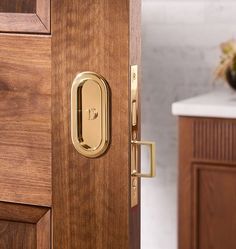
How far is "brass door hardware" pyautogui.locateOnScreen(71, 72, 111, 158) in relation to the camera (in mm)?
883

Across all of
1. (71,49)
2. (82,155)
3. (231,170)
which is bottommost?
(231,170)

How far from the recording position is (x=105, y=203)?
90 cm

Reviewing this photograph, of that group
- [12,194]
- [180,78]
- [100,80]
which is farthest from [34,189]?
[180,78]

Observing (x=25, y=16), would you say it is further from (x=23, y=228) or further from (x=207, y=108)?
Answer: (x=207, y=108)

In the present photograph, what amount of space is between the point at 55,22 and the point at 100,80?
3.7 inches

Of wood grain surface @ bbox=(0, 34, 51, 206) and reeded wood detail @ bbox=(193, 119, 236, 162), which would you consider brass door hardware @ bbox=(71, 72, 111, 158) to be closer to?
wood grain surface @ bbox=(0, 34, 51, 206)

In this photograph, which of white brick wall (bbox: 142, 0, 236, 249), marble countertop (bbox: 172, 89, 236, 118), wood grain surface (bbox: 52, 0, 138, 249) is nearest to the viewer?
wood grain surface (bbox: 52, 0, 138, 249)

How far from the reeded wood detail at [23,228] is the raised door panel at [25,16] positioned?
0.23 metres

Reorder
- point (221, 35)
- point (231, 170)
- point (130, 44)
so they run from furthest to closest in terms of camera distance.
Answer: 1. point (221, 35)
2. point (231, 170)
3. point (130, 44)

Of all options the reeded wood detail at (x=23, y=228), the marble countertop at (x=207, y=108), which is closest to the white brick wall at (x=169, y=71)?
the marble countertop at (x=207, y=108)

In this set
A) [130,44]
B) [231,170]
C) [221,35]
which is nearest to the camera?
[130,44]

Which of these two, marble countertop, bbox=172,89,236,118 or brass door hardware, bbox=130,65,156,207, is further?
marble countertop, bbox=172,89,236,118

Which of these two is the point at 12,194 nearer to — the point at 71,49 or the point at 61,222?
the point at 61,222

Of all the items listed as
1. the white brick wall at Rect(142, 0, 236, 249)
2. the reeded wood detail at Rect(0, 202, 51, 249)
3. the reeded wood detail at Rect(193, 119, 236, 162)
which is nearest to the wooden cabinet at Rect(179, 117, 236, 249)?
the reeded wood detail at Rect(193, 119, 236, 162)
